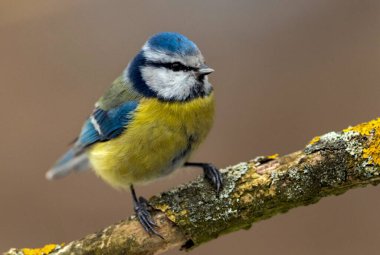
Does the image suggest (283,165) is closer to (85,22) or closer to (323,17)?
(323,17)

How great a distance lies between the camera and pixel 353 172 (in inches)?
76.1

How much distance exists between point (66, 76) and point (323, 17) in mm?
1963

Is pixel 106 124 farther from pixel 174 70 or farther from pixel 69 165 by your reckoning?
pixel 69 165

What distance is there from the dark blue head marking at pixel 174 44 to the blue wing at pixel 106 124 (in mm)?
271

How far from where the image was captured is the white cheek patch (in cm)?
240

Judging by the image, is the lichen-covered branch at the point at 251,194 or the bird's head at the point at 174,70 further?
the bird's head at the point at 174,70

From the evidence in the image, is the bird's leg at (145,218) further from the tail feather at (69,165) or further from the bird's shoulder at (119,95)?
the tail feather at (69,165)

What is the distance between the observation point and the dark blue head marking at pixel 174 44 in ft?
7.81

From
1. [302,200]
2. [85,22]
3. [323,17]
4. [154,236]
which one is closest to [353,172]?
[302,200]

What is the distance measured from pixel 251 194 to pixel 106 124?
2.80 ft

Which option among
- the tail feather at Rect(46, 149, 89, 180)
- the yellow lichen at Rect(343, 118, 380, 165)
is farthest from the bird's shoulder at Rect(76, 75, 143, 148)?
the yellow lichen at Rect(343, 118, 380, 165)

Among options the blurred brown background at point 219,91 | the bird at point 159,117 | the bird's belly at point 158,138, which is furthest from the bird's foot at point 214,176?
the blurred brown background at point 219,91

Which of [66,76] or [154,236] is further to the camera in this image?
[66,76]

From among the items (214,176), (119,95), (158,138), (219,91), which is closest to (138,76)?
(119,95)
